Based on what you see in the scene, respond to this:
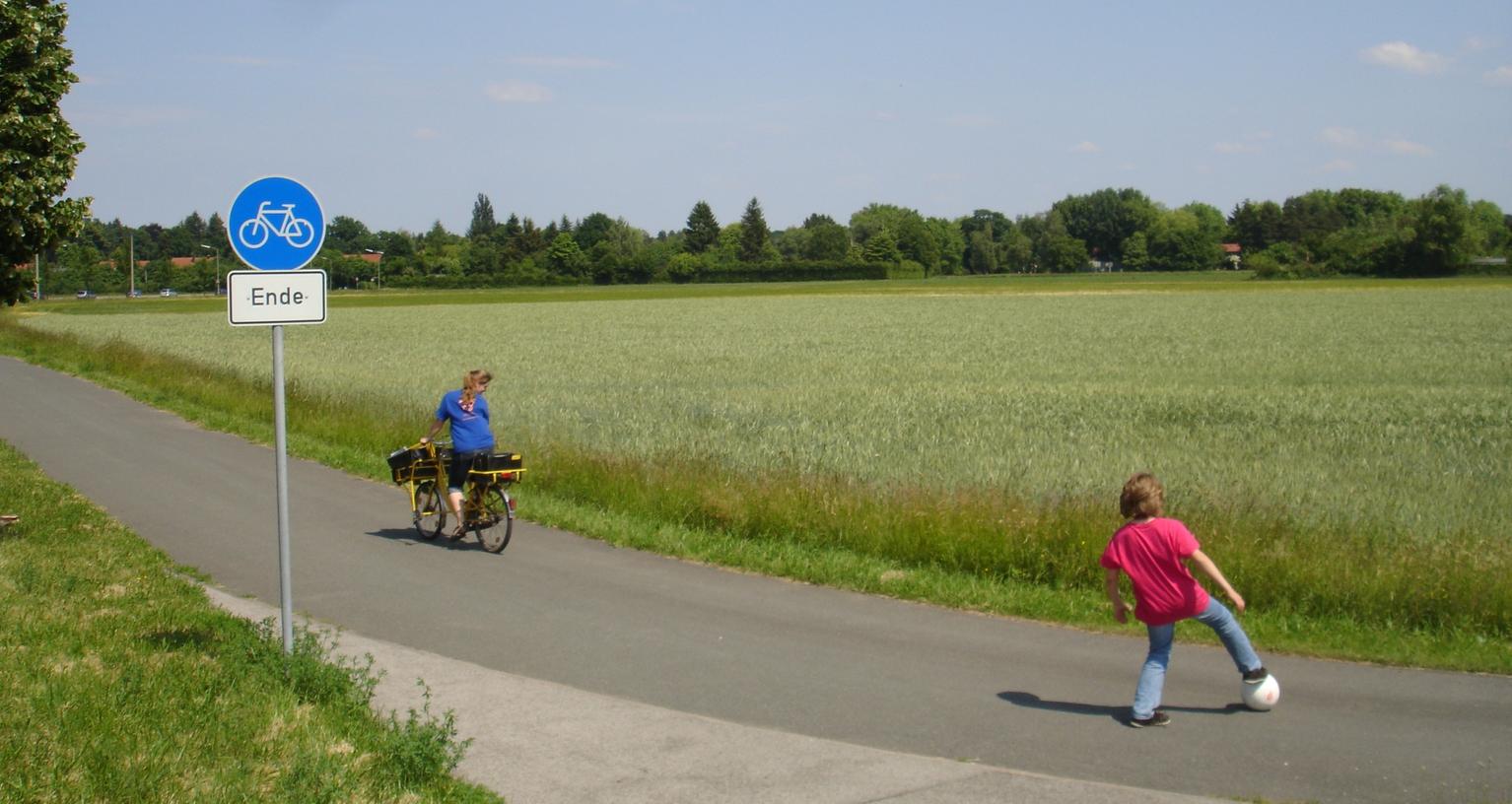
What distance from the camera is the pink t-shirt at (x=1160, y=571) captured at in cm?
700

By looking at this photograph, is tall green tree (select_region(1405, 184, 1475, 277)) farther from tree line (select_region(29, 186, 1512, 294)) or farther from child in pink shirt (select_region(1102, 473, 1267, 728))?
child in pink shirt (select_region(1102, 473, 1267, 728))

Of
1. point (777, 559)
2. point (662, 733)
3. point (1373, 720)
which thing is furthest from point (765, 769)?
point (777, 559)

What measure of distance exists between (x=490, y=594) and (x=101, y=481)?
8.17m

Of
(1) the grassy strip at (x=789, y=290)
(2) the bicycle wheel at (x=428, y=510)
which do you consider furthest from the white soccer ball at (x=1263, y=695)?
(1) the grassy strip at (x=789, y=290)

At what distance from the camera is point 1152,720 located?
7.00m

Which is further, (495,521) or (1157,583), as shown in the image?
(495,521)

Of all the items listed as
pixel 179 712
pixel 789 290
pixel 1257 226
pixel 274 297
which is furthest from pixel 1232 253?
pixel 179 712

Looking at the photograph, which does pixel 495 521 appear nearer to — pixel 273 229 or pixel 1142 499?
pixel 273 229

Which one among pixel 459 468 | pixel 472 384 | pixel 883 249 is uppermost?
pixel 883 249

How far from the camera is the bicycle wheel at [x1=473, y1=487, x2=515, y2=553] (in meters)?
12.1

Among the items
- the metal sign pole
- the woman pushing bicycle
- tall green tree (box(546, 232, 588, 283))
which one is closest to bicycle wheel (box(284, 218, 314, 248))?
the metal sign pole

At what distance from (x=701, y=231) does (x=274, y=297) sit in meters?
174

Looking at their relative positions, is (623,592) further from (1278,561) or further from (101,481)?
(101,481)

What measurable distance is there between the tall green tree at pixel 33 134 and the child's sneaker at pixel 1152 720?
936 centimetres
